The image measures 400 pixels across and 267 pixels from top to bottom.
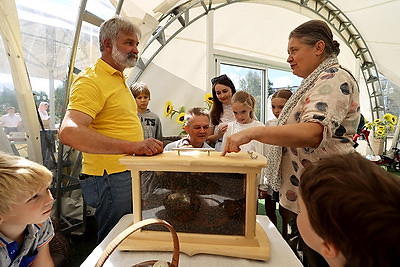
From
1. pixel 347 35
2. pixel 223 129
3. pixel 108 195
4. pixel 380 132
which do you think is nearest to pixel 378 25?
pixel 347 35

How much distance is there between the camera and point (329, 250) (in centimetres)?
41

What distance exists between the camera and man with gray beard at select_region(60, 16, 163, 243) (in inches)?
35.1

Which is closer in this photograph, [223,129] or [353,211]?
[353,211]

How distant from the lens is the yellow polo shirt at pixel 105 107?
914 millimetres

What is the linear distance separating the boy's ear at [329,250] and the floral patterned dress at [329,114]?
381 millimetres

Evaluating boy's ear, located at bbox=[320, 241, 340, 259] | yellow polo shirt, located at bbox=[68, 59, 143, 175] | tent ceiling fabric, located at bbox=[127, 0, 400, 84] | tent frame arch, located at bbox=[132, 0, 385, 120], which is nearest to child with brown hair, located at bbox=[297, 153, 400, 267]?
boy's ear, located at bbox=[320, 241, 340, 259]

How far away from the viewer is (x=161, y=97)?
10.1ft

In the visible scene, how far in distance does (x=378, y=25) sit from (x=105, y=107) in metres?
5.21

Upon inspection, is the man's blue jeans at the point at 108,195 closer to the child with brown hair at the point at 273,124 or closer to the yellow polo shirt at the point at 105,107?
the yellow polo shirt at the point at 105,107

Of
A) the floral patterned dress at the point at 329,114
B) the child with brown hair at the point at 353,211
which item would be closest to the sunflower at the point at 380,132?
the floral patterned dress at the point at 329,114

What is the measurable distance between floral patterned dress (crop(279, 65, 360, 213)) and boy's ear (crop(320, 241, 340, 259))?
0.38 meters

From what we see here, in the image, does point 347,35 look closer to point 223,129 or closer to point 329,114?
point 223,129

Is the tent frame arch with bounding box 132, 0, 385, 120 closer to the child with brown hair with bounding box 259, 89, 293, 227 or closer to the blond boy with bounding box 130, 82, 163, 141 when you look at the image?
the blond boy with bounding box 130, 82, 163, 141

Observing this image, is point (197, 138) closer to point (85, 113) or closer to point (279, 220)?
point (85, 113)
